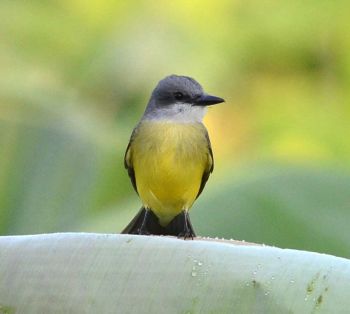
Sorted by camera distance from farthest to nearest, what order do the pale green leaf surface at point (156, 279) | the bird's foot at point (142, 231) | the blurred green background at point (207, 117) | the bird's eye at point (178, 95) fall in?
the bird's eye at point (178, 95) < the bird's foot at point (142, 231) < the blurred green background at point (207, 117) < the pale green leaf surface at point (156, 279)

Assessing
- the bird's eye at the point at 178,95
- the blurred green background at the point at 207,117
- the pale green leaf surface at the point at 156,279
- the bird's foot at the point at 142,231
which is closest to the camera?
the pale green leaf surface at the point at 156,279

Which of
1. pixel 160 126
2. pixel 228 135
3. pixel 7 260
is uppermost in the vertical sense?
pixel 7 260

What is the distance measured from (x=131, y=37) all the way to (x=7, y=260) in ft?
12.0

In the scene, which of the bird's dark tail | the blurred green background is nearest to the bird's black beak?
the blurred green background

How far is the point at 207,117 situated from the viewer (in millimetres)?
5148

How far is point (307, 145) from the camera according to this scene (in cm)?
473

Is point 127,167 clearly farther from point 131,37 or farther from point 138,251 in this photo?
point 138,251

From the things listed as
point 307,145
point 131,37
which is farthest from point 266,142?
point 131,37

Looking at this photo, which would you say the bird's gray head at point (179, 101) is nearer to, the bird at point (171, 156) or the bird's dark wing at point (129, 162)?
the bird at point (171, 156)

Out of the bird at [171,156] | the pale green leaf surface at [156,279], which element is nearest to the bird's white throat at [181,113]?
the bird at [171,156]

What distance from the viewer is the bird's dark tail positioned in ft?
11.7

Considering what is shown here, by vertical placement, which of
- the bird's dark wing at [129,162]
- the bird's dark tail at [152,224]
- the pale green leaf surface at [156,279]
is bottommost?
the bird's dark tail at [152,224]

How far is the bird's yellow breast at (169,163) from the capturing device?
11.5ft

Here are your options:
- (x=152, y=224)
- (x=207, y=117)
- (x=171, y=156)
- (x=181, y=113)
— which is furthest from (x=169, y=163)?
(x=207, y=117)
